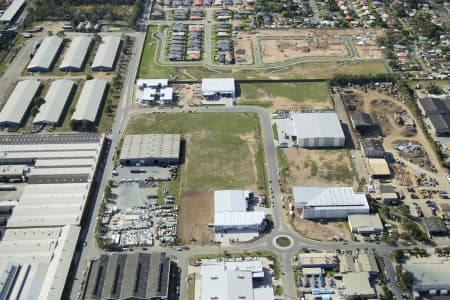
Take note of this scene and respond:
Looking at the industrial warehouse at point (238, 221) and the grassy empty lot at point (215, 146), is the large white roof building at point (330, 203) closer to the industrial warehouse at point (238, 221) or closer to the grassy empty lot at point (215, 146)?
the industrial warehouse at point (238, 221)

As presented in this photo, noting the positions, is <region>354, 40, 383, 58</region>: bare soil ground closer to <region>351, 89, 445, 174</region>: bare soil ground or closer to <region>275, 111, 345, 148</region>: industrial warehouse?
<region>351, 89, 445, 174</region>: bare soil ground

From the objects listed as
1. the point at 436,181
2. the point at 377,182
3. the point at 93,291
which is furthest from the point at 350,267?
the point at 93,291

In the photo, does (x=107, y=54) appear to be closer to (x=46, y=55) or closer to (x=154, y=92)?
(x=46, y=55)

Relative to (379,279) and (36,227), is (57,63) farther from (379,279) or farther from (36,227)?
(379,279)

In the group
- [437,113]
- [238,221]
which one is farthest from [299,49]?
[238,221]

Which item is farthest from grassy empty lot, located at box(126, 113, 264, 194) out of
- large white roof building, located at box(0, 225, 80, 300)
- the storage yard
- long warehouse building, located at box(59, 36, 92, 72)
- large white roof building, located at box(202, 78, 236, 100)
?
long warehouse building, located at box(59, 36, 92, 72)
